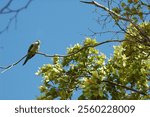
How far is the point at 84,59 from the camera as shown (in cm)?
1502

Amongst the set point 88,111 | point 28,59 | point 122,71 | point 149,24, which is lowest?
point 88,111

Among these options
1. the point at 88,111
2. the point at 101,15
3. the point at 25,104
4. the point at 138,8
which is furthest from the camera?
the point at 138,8

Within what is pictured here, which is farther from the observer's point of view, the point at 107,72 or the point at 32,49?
the point at 107,72

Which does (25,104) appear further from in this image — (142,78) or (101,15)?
(142,78)

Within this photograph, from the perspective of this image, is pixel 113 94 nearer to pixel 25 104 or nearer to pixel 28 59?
pixel 28 59

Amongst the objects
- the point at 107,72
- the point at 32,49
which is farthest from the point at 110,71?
the point at 32,49

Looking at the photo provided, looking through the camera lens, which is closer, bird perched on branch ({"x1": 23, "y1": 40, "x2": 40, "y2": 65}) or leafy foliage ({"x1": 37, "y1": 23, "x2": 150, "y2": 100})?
bird perched on branch ({"x1": 23, "y1": 40, "x2": 40, "y2": 65})

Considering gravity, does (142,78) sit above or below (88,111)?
above

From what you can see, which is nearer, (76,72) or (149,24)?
(149,24)

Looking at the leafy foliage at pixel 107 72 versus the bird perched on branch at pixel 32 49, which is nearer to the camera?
the bird perched on branch at pixel 32 49

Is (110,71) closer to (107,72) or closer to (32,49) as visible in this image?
(107,72)

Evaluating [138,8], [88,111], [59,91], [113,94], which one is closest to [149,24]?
[138,8]

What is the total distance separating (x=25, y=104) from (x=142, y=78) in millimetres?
6148

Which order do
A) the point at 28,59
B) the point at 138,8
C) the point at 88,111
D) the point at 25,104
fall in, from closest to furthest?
1. the point at 88,111
2. the point at 25,104
3. the point at 28,59
4. the point at 138,8
